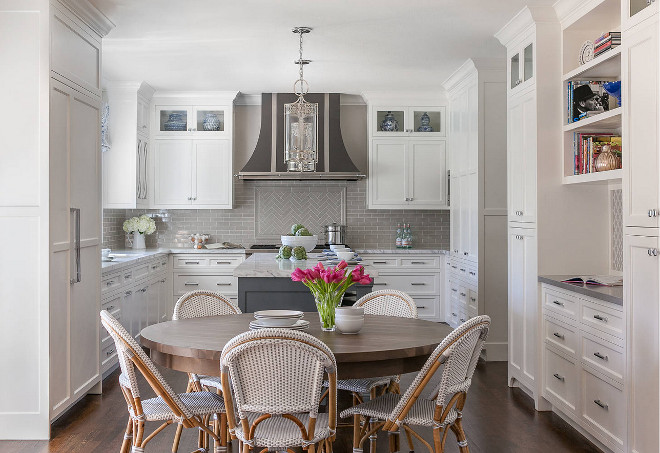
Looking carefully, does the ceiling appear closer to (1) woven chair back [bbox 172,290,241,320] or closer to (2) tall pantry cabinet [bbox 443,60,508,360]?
(2) tall pantry cabinet [bbox 443,60,508,360]

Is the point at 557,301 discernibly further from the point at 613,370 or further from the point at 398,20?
the point at 398,20

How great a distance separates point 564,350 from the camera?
13.1 ft

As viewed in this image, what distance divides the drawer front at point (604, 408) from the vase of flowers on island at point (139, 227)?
522 centimetres

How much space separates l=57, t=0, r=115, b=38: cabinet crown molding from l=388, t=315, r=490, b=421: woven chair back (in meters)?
2.96

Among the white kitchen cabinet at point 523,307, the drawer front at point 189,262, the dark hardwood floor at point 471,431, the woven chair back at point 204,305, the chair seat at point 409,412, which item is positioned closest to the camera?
the chair seat at point 409,412

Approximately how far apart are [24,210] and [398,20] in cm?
282

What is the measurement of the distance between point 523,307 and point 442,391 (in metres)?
2.25

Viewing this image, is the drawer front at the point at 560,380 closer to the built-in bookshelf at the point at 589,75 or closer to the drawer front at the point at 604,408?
the drawer front at the point at 604,408

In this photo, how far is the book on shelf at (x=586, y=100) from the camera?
161 inches

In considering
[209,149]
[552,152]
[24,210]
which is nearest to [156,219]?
[209,149]

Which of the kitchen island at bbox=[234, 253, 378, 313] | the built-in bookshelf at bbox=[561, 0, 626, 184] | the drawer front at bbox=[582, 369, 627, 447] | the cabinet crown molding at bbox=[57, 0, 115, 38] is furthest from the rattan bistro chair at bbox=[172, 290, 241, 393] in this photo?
the built-in bookshelf at bbox=[561, 0, 626, 184]

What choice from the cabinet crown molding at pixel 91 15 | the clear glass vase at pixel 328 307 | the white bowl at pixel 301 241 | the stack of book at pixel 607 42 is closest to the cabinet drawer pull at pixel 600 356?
the clear glass vase at pixel 328 307

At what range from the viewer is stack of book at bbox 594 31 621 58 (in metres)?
3.75

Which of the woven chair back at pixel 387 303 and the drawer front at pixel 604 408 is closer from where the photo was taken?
the drawer front at pixel 604 408
